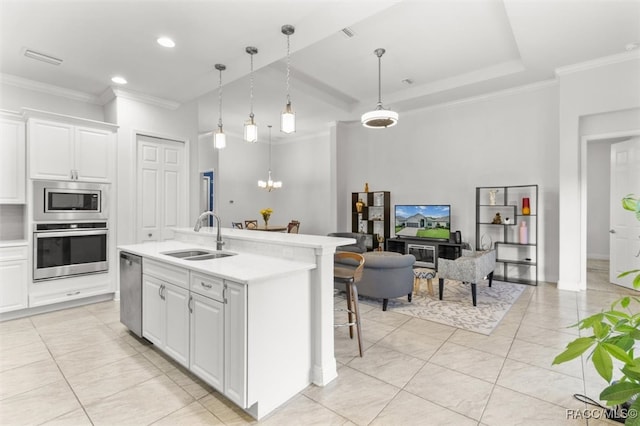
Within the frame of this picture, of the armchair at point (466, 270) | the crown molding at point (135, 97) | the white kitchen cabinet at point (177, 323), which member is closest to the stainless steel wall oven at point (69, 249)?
the crown molding at point (135, 97)

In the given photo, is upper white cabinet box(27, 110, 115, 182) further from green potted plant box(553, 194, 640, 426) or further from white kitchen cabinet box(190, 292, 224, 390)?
green potted plant box(553, 194, 640, 426)

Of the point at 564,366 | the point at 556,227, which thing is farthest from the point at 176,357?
the point at 556,227

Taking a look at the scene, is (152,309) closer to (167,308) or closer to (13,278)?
(167,308)

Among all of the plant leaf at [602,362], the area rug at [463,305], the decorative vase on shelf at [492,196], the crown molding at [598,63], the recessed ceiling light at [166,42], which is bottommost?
the area rug at [463,305]

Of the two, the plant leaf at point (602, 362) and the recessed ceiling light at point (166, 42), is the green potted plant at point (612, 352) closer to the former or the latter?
the plant leaf at point (602, 362)

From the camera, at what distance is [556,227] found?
5.11 m

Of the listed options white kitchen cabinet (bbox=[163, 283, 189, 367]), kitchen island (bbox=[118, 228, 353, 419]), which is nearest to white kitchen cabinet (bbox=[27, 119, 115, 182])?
kitchen island (bbox=[118, 228, 353, 419])

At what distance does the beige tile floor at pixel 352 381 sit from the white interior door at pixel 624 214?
7.34ft

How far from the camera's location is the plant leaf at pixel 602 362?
35.8 inches

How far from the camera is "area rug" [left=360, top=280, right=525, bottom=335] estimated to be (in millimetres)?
3541

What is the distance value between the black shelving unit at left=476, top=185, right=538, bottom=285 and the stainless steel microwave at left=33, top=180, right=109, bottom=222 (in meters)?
5.91

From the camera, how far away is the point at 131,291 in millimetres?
3057

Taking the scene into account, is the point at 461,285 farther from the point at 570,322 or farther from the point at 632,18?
the point at 632,18

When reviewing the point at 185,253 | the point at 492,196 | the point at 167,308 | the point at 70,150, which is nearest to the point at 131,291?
the point at 185,253
